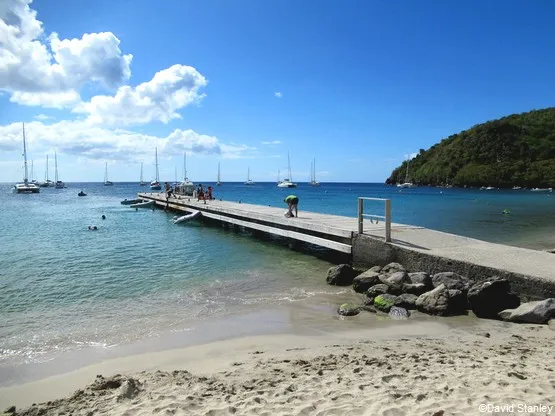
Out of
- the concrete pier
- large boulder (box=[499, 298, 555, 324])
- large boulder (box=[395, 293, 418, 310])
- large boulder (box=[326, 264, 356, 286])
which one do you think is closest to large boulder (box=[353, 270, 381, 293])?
large boulder (box=[326, 264, 356, 286])

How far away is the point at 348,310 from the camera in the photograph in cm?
779

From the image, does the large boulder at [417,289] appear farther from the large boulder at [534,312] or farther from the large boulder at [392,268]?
the large boulder at [534,312]

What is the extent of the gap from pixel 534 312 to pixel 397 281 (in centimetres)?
272

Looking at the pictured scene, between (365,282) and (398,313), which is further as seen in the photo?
(365,282)

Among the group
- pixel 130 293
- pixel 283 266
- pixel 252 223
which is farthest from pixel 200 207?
pixel 130 293

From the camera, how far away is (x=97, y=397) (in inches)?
175

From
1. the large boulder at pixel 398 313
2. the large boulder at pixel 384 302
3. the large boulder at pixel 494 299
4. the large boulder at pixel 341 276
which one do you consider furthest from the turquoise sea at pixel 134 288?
the large boulder at pixel 494 299

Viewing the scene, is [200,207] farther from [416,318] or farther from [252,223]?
[416,318]

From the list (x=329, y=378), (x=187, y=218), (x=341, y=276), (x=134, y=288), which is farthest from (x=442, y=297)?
(x=187, y=218)

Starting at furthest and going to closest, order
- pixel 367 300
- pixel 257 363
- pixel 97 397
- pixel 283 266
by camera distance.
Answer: pixel 283 266, pixel 367 300, pixel 257 363, pixel 97 397

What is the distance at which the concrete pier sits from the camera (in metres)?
7.39

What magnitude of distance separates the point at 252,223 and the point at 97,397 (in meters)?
15.0

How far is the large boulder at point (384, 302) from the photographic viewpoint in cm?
778

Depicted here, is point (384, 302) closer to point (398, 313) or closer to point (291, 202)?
point (398, 313)
